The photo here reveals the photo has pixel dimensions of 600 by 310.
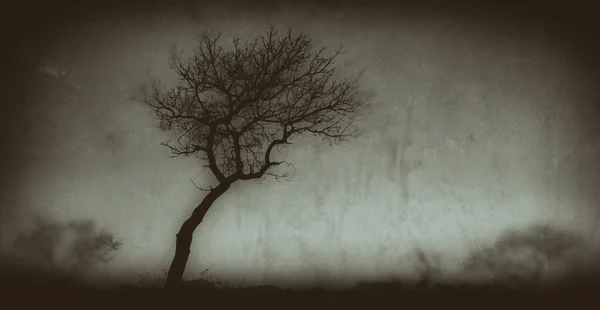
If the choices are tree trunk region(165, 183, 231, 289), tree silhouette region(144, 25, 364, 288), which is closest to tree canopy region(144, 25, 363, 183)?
tree silhouette region(144, 25, 364, 288)

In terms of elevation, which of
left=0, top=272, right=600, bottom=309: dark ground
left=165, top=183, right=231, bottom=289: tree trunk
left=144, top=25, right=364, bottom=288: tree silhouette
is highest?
left=144, top=25, right=364, bottom=288: tree silhouette

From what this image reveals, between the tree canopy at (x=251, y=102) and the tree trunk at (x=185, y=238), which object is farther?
the tree canopy at (x=251, y=102)

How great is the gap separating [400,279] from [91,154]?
3247 mm

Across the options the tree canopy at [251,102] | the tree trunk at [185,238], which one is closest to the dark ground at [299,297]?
the tree trunk at [185,238]

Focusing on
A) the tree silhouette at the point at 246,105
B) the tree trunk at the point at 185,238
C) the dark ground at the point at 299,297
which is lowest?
the dark ground at the point at 299,297

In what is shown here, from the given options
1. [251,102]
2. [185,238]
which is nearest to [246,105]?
[251,102]

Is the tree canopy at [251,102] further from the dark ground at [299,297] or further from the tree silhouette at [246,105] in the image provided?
the dark ground at [299,297]

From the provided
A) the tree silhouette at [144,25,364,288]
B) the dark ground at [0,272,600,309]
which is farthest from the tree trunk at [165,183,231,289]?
the dark ground at [0,272,600,309]

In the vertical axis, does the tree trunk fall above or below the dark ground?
above

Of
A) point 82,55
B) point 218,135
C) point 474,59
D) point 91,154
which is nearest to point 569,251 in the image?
point 474,59

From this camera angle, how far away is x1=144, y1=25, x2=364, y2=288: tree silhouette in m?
5.03

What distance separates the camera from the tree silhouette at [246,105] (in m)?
5.03

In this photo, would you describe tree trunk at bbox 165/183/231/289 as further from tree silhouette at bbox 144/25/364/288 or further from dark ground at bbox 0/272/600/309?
dark ground at bbox 0/272/600/309

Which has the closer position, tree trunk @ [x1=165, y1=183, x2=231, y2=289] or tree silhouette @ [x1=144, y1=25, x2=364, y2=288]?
tree trunk @ [x1=165, y1=183, x2=231, y2=289]
